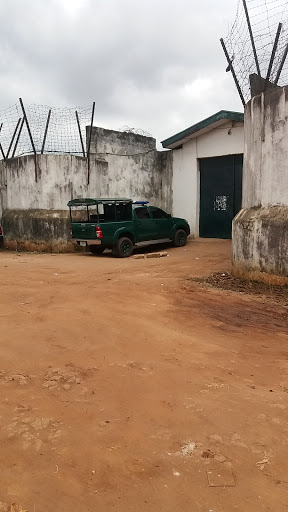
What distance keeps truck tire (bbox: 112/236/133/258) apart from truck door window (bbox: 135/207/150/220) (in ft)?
2.93

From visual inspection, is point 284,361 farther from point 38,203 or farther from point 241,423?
point 38,203

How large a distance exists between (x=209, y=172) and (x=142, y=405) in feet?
40.0

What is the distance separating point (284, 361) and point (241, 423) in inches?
50.3

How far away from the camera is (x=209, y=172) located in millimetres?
13867

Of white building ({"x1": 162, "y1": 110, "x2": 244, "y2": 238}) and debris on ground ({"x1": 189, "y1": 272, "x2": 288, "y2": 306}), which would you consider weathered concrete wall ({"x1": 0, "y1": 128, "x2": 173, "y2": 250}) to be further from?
debris on ground ({"x1": 189, "y1": 272, "x2": 288, "y2": 306})

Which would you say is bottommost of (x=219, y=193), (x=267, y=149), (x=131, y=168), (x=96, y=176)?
(x=219, y=193)

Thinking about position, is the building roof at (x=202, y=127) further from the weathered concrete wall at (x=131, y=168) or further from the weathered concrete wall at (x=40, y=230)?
the weathered concrete wall at (x=40, y=230)

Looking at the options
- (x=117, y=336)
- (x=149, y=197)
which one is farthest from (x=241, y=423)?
(x=149, y=197)

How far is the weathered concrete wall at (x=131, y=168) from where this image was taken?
13.9 metres

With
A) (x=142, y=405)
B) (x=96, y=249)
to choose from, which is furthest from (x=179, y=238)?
(x=142, y=405)

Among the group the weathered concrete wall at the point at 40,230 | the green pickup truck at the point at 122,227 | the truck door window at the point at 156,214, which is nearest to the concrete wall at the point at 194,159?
the green pickup truck at the point at 122,227

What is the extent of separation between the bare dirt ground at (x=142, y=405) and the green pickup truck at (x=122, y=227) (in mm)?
5230

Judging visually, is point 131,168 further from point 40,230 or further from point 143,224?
point 40,230

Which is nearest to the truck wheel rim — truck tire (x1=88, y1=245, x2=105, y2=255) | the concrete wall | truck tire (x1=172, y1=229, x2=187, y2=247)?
truck tire (x1=172, y1=229, x2=187, y2=247)
